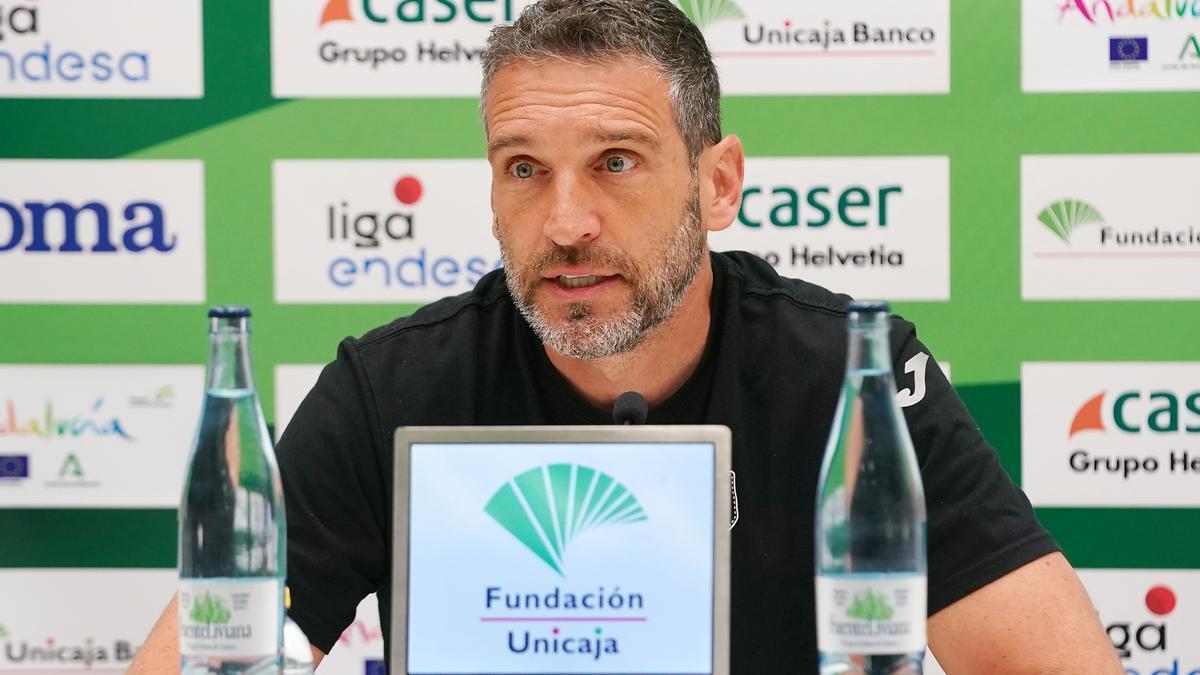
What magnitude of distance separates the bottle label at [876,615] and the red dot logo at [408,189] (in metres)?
1.72

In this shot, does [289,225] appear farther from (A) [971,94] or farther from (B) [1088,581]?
(B) [1088,581]

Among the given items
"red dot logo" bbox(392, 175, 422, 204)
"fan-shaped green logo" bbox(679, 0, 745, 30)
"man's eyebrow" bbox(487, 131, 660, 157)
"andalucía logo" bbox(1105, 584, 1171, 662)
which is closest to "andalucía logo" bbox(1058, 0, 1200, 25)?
"fan-shaped green logo" bbox(679, 0, 745, 30)

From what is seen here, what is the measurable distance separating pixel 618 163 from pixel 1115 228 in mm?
1334

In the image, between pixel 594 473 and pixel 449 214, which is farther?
pixel 449 214

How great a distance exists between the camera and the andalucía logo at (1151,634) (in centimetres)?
243

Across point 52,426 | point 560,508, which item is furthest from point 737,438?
point 52,426

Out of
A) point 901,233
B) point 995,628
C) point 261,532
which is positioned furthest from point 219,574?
point 901,233

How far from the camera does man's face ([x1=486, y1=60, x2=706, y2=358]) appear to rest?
1387 millimetres

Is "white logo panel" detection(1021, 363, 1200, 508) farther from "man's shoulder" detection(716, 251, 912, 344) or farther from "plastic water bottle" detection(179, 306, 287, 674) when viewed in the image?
"plastic water bottle" detection(179, 306, 287, 674)

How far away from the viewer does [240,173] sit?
2.50 m

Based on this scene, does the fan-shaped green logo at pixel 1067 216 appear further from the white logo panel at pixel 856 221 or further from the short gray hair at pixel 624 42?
the short gray hair at pixel 624 42

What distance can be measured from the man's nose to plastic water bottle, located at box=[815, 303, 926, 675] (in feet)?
1.53

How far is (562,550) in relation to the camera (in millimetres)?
1010

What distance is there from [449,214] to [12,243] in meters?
0.81
